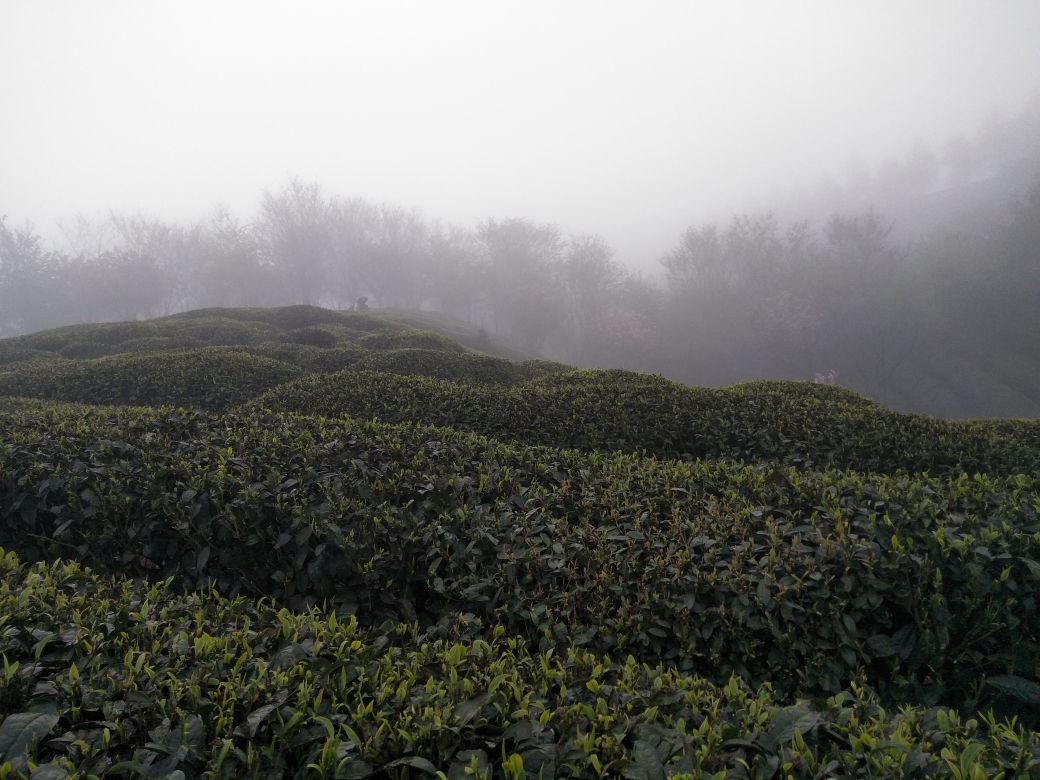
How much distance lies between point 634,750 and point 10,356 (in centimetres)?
2162

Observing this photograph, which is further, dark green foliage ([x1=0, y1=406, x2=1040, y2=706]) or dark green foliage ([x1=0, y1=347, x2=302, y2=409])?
dark green foliage ([x1=0, y1=347, x2=302, y2=409])

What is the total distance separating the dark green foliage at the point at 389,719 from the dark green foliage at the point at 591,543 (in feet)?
2.18

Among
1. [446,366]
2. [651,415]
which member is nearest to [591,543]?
[651,415]

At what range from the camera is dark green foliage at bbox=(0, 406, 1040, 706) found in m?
3.22

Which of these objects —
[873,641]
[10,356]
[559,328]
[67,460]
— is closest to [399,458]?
[67,460]

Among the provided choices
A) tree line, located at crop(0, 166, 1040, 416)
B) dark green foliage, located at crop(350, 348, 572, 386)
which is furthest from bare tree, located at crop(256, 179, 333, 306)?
dark green foliage, located at crop(350, 348, 572, 386)

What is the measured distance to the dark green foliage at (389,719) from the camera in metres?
1.95

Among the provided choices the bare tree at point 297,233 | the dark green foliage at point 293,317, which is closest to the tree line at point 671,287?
the bare tree at point 297,233

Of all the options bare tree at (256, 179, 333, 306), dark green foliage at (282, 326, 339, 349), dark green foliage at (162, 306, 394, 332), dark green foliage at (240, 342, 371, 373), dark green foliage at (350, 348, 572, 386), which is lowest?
dark green foliage at (350, 348, 572, 386)

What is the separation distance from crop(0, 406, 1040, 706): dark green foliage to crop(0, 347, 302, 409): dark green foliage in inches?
215

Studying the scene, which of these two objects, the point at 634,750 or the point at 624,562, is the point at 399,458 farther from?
the point at 634,750

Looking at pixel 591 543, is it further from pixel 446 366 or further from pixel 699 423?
pixel 446 366

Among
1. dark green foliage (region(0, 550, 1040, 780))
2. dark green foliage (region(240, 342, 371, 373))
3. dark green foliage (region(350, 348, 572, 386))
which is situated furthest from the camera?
dark green foliage (region(240, 342, 371, 373))

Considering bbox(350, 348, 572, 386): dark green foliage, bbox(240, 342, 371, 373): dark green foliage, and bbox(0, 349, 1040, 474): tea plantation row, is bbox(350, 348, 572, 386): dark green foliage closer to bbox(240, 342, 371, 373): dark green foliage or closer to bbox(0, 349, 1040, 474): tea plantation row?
bbox(240, 342, 371, 373): dark green foliage
